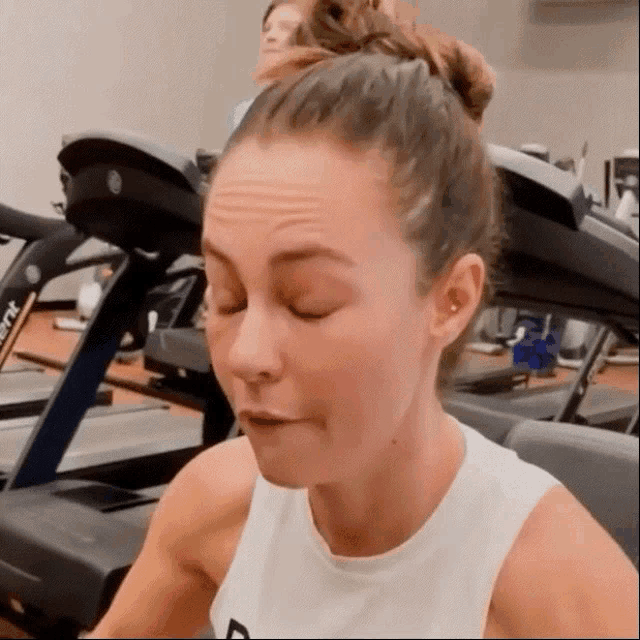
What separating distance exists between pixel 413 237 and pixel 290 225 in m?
0.08

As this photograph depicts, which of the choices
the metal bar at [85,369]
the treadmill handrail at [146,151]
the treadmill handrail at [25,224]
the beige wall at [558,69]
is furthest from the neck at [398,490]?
the treadmill handrail at [25,224]

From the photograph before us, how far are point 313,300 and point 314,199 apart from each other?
0.20ft

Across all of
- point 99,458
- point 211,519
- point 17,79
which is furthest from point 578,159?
point 99,458

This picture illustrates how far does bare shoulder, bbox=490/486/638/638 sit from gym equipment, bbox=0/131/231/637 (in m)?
0.67

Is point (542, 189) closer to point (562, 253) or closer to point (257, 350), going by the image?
point (562, 253)

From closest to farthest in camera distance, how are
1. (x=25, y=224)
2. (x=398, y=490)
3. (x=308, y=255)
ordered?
(x=308, y=255), (x=398, y=490), (x=25, y=224)

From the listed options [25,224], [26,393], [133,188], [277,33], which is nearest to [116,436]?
[26,393]

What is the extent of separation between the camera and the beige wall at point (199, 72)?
0.67 metres

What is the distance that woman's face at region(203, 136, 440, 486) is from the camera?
554 mm

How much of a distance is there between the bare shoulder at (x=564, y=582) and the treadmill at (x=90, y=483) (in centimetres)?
48

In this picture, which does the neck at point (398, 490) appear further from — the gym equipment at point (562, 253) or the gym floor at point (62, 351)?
the gym floor at point (62, 351)

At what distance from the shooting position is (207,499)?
76 cm

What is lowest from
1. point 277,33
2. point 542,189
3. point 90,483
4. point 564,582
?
point 90,483

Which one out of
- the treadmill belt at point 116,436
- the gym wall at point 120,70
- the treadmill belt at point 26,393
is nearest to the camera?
the gym wall at point 120,70
